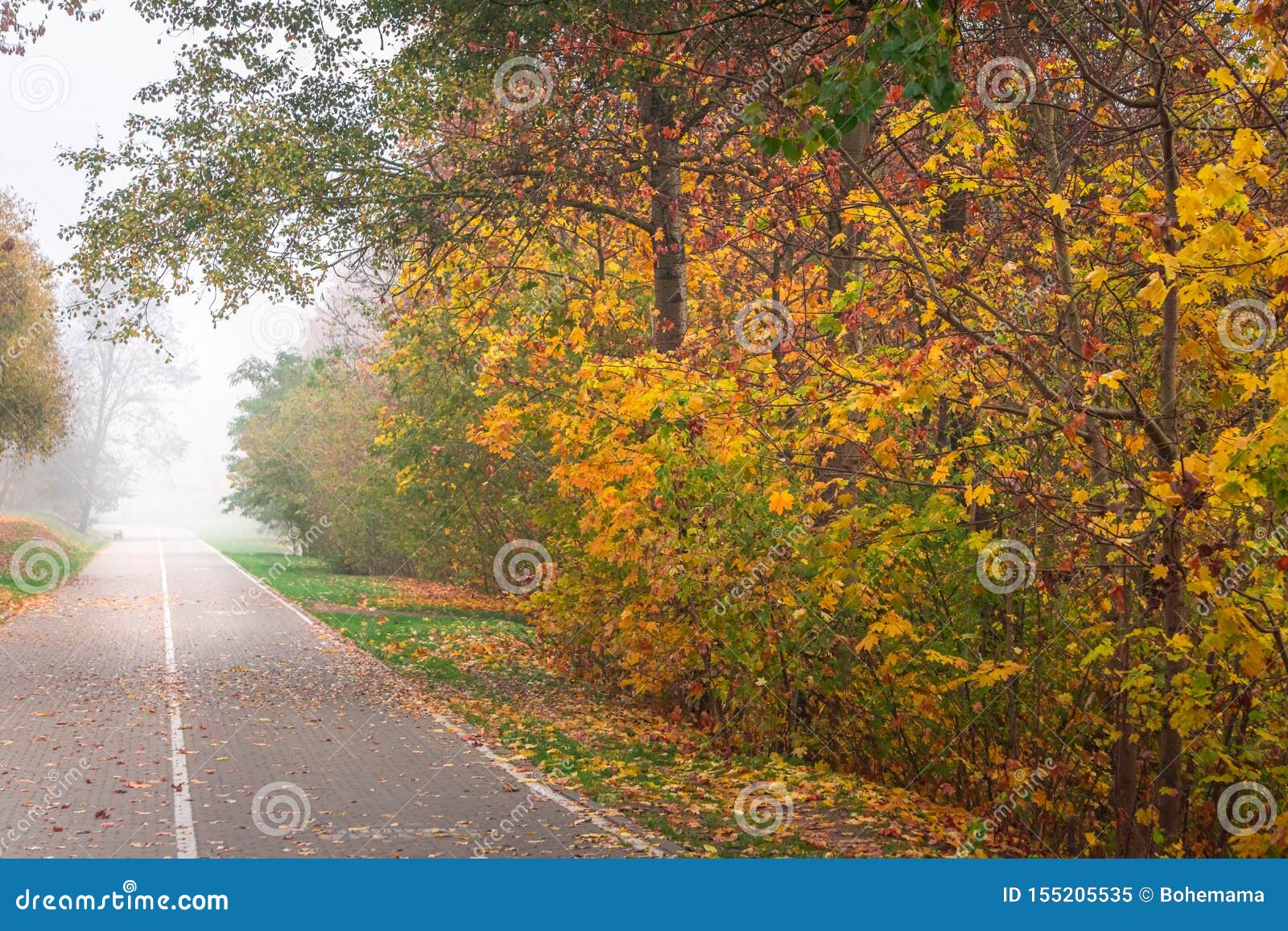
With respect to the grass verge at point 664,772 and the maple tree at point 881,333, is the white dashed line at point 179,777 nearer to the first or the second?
the grass verge at point 664,772

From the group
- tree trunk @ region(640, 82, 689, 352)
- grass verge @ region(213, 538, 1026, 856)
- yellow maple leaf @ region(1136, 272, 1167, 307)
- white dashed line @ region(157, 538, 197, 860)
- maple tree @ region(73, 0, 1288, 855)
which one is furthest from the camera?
tree trunk @ region(640, 82, 689, 352)

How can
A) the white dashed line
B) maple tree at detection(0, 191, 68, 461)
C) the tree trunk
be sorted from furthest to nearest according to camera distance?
maple tree at detection(0, 191, 68, 461) < the tree trunk < the white dashed line

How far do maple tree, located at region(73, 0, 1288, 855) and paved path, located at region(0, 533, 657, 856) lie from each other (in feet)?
8.41

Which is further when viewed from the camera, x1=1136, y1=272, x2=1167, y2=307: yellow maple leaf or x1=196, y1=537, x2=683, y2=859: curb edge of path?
x1=196, y1=537, x2=683, y2=859: curb edge of path

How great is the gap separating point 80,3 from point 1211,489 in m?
16.1

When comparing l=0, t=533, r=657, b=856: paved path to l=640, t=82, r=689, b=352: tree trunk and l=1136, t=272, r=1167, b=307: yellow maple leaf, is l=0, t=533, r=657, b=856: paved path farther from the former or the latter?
l=640, t=82, r=689, b=352: tree trunk

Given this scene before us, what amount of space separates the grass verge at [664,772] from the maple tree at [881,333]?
60 centimetres

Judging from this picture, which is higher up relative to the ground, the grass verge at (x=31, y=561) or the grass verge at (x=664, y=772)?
the grass verge at (x=31, y=561)

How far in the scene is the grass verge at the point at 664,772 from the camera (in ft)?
28.5

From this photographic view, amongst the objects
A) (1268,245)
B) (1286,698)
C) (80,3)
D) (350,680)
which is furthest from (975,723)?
(80,3)

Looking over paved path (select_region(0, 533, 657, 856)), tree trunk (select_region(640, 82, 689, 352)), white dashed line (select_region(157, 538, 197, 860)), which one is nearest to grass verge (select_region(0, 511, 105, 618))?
paved path (select_region(0, 533, 657, 856))

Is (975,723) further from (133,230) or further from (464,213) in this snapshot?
(133,230)

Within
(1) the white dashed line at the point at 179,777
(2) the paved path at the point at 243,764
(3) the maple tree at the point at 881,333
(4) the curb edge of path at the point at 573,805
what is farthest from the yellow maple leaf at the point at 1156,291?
(1) the white dashed line at the point at 179,777

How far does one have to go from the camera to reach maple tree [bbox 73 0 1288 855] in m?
6.95
